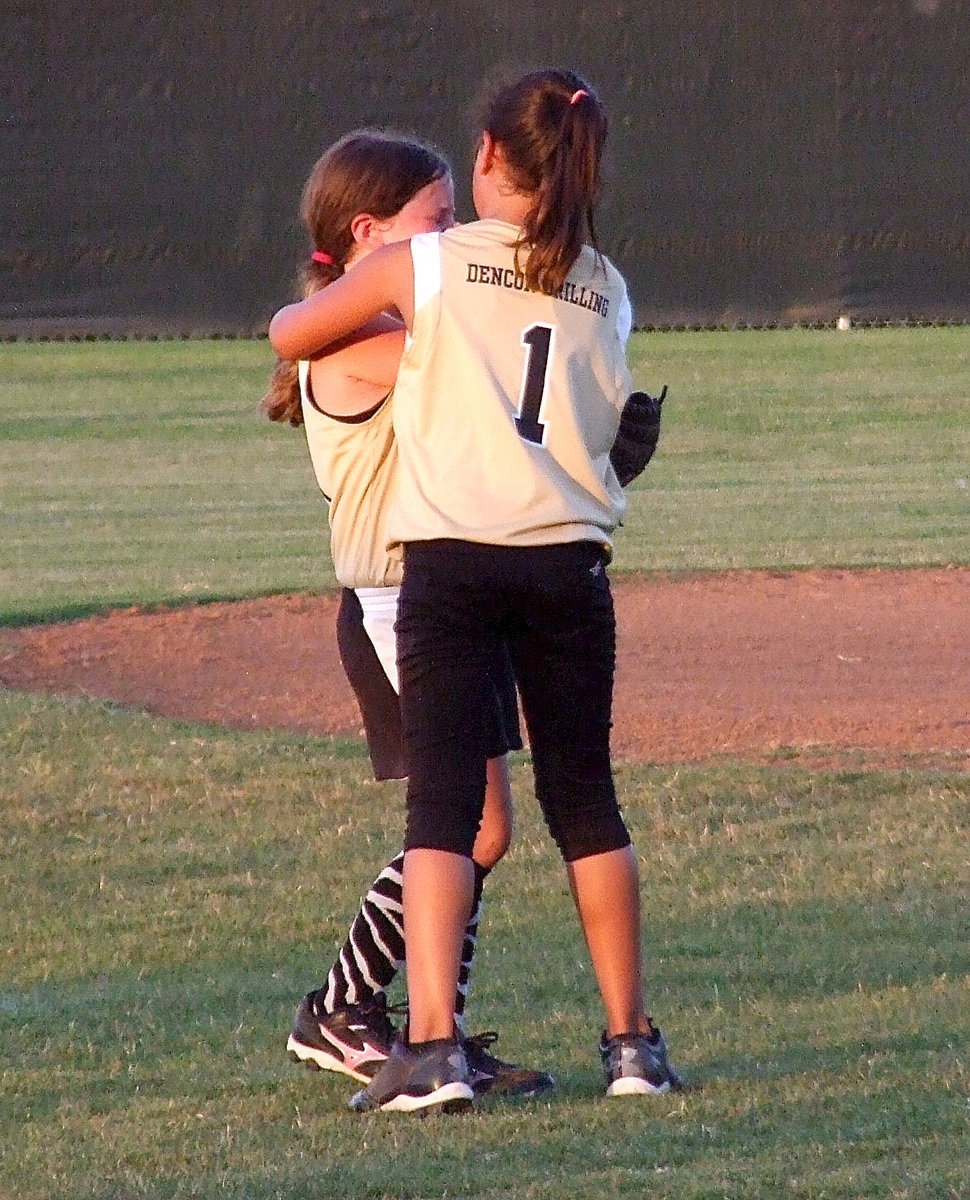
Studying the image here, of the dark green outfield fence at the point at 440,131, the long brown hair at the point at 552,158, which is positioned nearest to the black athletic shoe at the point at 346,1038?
the long brown hair at the point at 552,158

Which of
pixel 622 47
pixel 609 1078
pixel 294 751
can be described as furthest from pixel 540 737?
pixel 622 47

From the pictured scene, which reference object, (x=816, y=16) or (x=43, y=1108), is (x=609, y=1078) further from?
(x=816, y=16)

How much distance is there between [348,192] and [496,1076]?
1386mm

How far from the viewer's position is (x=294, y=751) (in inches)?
250

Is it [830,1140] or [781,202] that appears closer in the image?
[830,1140]

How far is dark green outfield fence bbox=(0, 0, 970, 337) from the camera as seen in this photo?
48.5 feet

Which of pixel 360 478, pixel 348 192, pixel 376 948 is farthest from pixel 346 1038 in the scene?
pixel 348 192

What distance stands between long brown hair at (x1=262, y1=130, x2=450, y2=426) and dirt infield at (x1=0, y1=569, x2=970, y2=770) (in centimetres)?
319

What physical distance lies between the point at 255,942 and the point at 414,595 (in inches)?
63.8

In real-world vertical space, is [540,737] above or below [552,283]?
below

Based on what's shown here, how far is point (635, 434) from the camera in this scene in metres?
3.19

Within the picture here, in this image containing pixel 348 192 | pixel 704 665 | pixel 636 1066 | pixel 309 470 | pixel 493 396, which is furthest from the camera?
pixel 309 470

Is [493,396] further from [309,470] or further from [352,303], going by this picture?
[309,470]

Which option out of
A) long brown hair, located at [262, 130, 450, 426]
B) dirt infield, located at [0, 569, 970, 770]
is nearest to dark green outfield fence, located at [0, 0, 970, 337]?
dirt infield, located at [0, 569, 970, 770]
